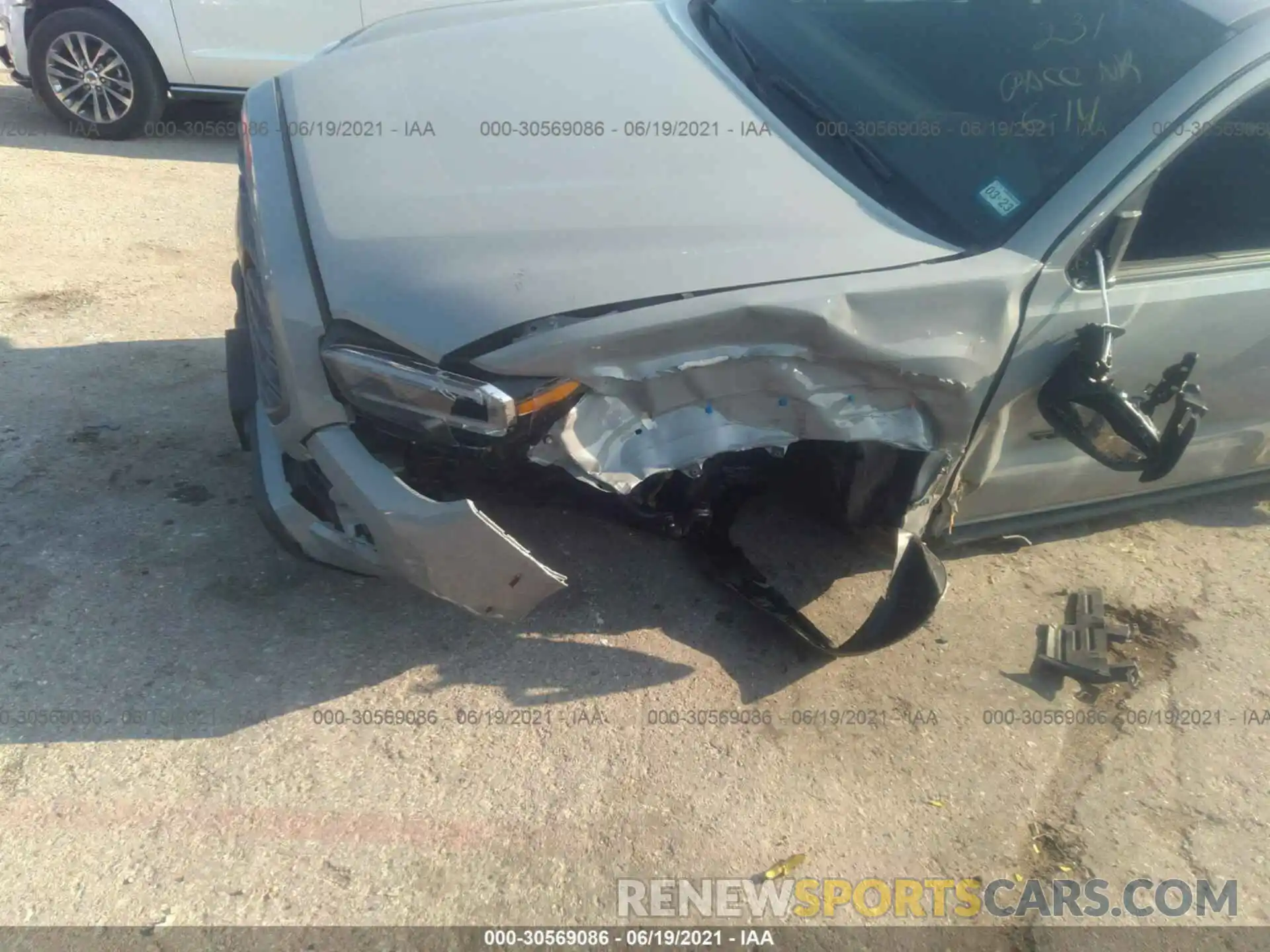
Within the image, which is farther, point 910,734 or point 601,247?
point 910,734

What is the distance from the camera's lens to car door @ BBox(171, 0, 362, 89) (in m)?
5.72

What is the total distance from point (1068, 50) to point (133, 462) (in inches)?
117

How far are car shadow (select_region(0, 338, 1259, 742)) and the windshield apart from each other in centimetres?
112

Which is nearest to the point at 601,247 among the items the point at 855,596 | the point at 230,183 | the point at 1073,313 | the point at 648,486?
the point at 648,486

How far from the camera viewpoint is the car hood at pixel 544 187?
84.0 inches

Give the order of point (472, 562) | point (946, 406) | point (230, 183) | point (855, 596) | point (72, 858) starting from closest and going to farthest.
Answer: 1. point (72, 858)
2. point (472, 562)
3. point (946, 406)
4. point (855, 596)
5. point (230, 183)

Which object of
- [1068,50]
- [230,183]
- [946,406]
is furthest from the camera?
[230,183]

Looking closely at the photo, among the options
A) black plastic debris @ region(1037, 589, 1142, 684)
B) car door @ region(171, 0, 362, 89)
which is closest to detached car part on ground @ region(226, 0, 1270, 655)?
A: black plastic debris @ region(1037, 589, 1142, 684)

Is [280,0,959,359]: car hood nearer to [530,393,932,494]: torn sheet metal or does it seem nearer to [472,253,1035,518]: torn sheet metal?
[472,253,1035,518]: torn sheet metal

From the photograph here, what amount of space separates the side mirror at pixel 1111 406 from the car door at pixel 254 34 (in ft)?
16.2

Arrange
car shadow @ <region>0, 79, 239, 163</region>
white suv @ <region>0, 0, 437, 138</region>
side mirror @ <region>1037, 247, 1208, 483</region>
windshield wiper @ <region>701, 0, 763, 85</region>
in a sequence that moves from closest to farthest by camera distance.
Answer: side mirror @ <region>1037, 247, 1208, 483</region> < windshield wiper @ <region>701, 0, 763, 85</region> < white suv @ <region>0, 0, 437, 138</region> < car shadow @ <region>0, 79, 239, 163</region>

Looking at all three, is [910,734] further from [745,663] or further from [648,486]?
[648,486]

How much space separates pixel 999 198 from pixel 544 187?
1.11m

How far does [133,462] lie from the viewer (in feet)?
10.3
